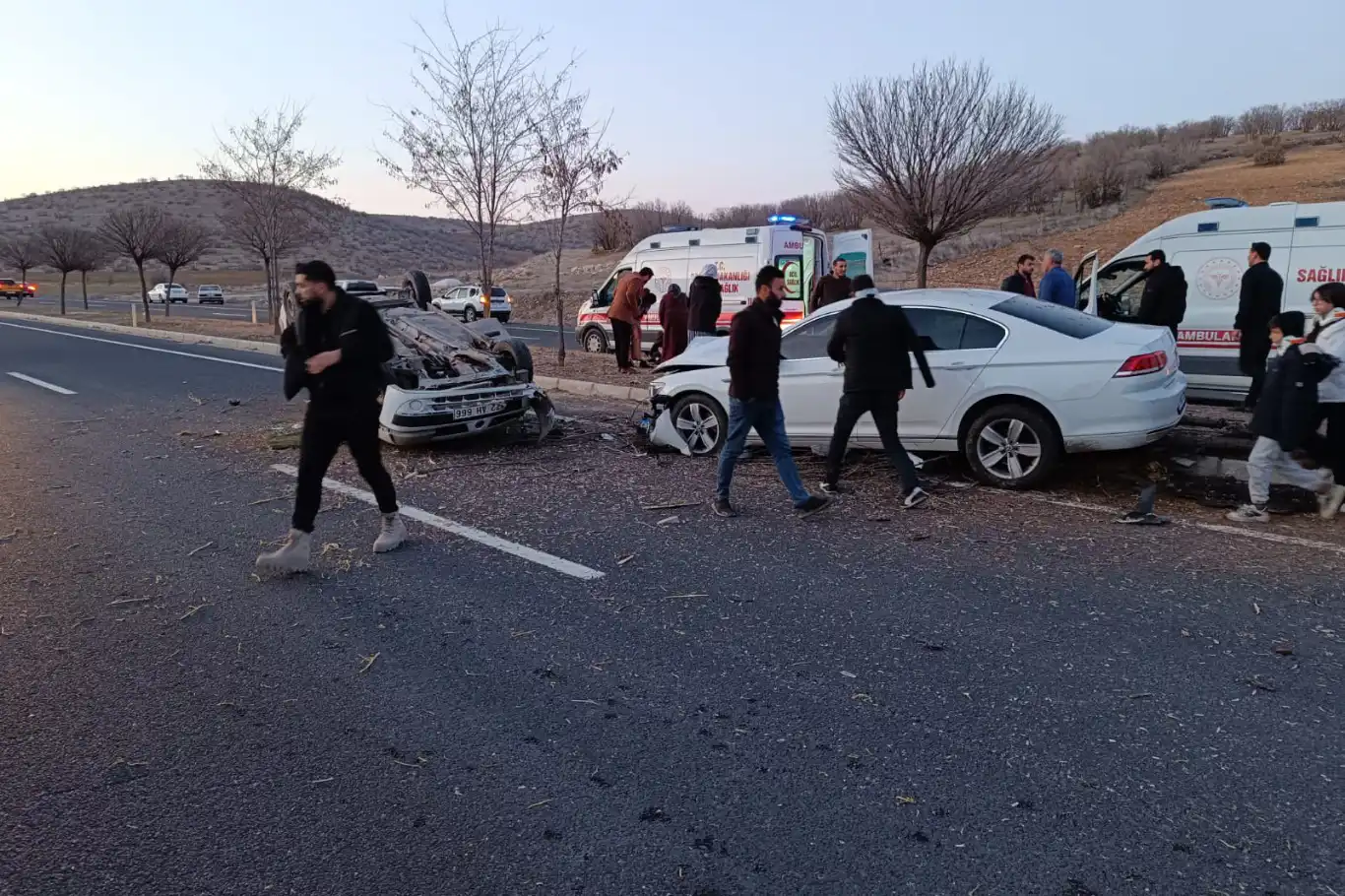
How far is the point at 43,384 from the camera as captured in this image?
595 inches

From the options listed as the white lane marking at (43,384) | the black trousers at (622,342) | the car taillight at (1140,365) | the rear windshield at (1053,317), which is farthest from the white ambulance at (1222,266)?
the white lane marking at (43,384)

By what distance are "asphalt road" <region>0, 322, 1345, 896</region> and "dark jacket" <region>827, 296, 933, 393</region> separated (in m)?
1.01

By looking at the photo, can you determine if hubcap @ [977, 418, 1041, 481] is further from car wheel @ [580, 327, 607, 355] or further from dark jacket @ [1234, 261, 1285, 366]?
car wheel @ [580, 327, 607, 355]

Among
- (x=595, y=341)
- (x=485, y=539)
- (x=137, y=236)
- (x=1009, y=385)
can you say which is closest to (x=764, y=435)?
(x=1009, y=385)

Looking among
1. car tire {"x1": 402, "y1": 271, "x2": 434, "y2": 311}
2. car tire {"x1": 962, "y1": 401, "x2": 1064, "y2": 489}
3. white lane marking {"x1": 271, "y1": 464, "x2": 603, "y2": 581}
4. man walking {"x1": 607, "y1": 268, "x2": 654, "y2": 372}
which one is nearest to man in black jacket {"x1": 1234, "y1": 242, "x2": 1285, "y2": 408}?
car tire {"x1": 962, "y1": 401, "x2": 1064, "y2": 489}

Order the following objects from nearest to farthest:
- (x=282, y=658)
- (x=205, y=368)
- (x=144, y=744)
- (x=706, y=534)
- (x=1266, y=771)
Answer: (x=1266, y=771) < (x=144, y=744) < (x=282, y=658) < (x=706, y=534) < (x=205, y=368)

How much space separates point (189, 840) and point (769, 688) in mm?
2266

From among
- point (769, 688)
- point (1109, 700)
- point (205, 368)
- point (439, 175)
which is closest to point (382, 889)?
point (769, 688)

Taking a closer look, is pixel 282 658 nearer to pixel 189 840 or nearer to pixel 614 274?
pixel 189 840

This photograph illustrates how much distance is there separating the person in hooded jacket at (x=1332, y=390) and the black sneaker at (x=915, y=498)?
2.70 meters

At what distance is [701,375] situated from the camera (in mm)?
8703

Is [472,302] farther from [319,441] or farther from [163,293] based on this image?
[319,441]

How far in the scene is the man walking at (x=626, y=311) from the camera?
14844mm

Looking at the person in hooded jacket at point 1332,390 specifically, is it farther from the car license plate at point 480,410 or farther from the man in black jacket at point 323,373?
the car license plate at point 480,410
